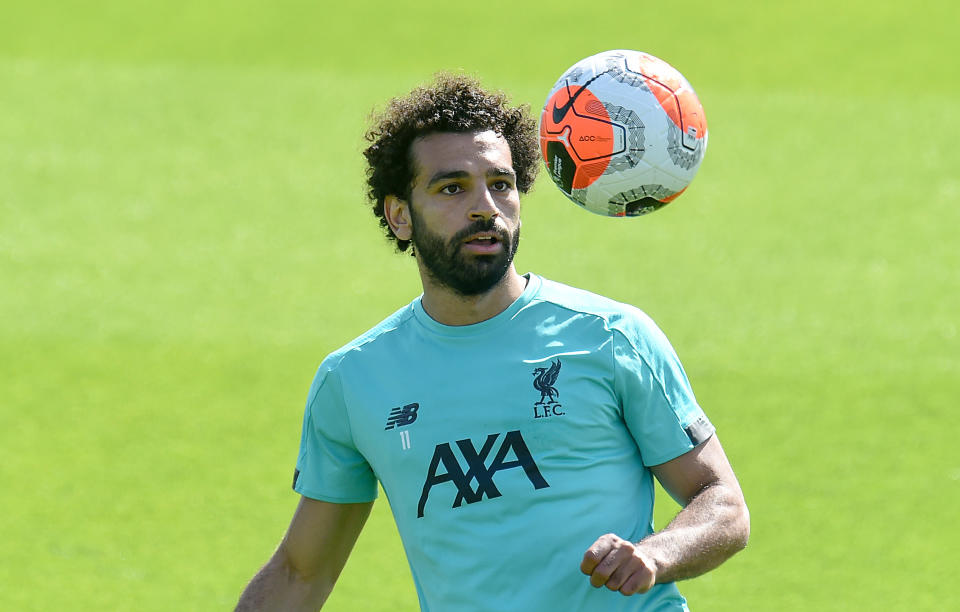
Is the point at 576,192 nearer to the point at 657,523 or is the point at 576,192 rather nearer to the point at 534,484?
the point at 534,484

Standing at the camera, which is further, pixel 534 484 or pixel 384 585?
pixel 384 585

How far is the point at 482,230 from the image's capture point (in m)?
4.43

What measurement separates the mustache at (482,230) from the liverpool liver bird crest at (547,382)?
0.44 meters

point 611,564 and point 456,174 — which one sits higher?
point 456,174

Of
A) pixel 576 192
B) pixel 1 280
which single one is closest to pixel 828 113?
pixel 1 280

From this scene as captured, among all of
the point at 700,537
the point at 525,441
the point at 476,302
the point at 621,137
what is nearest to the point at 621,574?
the point at 700,537

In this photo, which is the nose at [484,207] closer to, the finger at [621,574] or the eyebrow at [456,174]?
the eyebrow at [456,174]

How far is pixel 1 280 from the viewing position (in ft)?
40.2

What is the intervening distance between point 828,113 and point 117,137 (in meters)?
7.91

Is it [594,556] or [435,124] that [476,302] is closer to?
[435,124]

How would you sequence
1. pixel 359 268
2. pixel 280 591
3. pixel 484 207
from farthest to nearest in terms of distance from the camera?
pixel 359 268
pixel 280 591
pixel 484 207

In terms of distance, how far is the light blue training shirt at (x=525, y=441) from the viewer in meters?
4.22

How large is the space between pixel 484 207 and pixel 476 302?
0.32m

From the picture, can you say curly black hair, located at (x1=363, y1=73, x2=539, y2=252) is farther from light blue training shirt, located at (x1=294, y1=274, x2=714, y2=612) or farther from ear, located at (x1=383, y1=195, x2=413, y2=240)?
light blue training shirt, located at (x1=294, y1=274, x2=714, y2=612)
